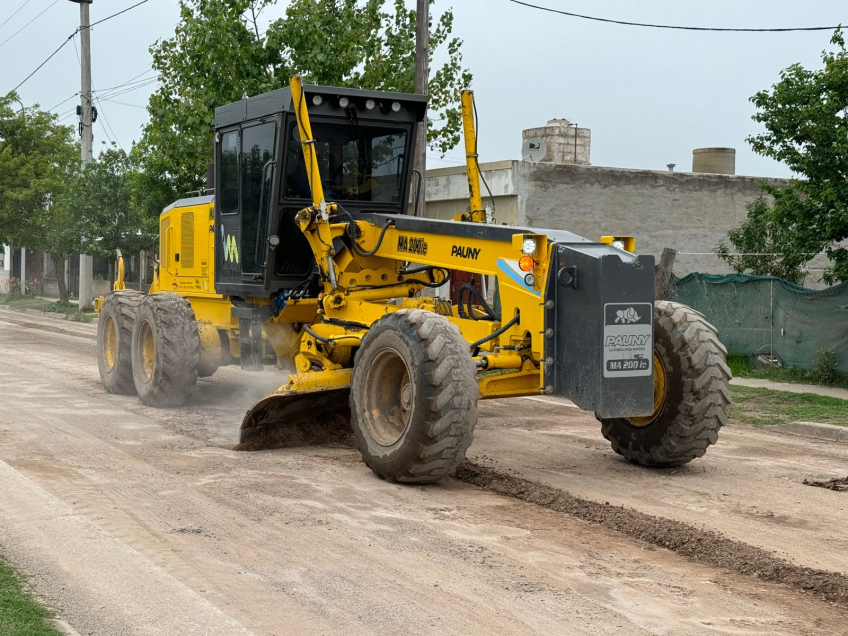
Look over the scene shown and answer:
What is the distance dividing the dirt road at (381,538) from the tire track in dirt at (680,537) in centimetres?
11

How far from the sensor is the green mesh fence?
16031 millimetres

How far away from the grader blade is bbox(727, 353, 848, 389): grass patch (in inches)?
333

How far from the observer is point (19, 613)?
5293mm

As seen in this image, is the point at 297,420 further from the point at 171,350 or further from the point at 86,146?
the point at 86,146

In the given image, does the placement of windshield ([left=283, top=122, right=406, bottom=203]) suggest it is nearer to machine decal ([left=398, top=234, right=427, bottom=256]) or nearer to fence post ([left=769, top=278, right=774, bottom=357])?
machine decal ([left=398, top=234, right=427, bottom=256])

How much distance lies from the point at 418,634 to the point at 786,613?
197cm

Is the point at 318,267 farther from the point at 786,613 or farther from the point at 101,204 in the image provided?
the point at 101,204

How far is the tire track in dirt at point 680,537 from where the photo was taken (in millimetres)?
6129

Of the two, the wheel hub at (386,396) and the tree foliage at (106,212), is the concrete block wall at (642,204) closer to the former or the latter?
the tree foliage at (106,212)

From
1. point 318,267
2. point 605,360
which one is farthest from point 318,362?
point 605,360

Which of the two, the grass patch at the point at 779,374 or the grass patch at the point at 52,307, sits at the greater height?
→ the grass patch at the point at 52,307

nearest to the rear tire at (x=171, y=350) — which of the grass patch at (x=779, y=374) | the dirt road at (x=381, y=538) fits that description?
the dirt road at (x=381, y=538)

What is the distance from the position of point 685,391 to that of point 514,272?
1743 mm

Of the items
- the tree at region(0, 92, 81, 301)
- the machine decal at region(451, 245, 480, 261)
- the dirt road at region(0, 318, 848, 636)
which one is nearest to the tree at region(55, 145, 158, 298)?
the tree at region(0, 92, 81, 301)
